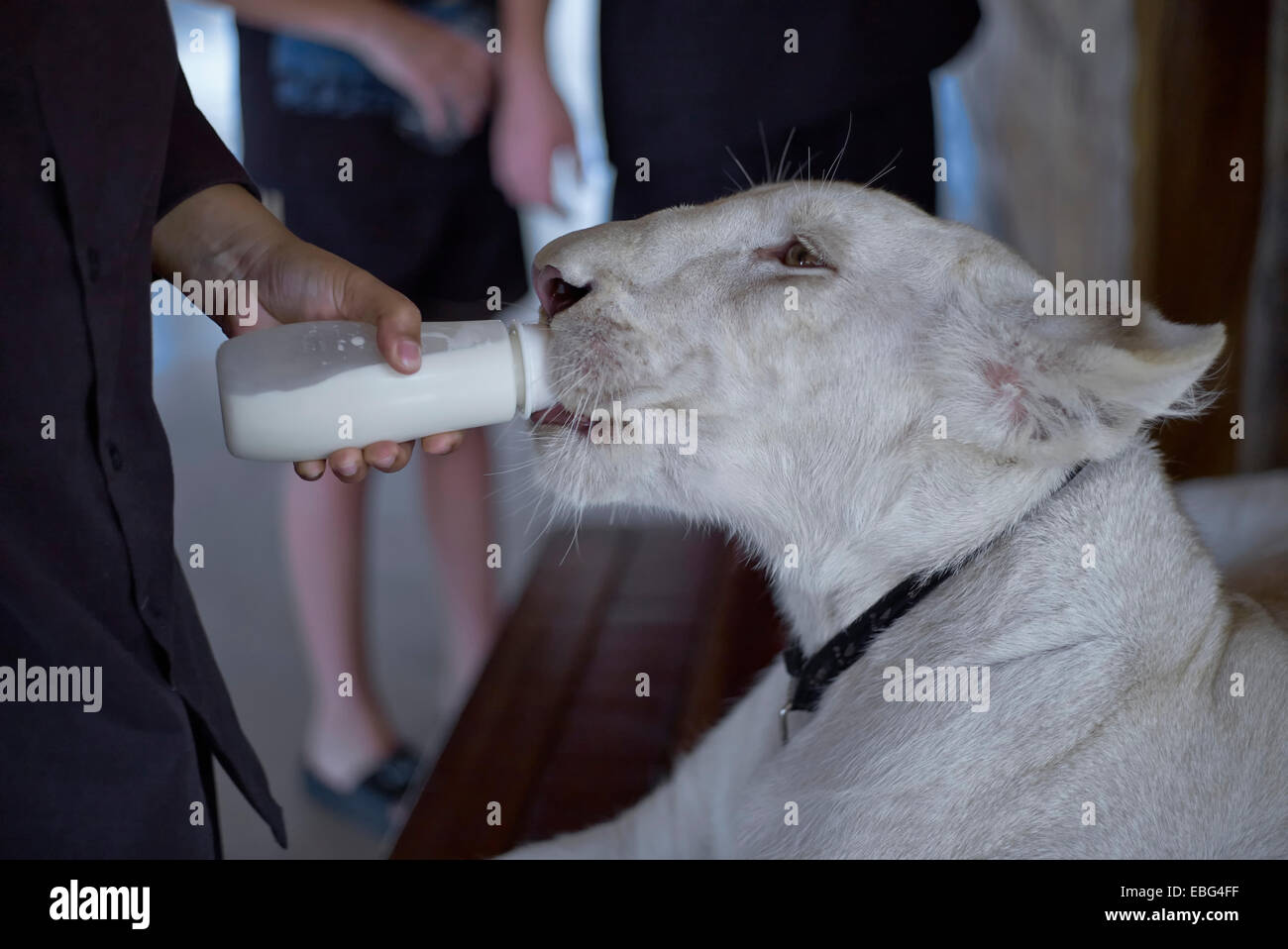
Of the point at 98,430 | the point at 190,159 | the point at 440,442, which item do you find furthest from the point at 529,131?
the point at 98,430

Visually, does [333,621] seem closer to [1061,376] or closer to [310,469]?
[310,469]

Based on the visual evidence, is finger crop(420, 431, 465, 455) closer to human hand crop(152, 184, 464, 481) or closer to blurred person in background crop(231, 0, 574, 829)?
human hand crop(152, 184, 464, 481)

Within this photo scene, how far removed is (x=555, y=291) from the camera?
3.39 ft

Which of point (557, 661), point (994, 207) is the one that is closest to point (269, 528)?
point (557, 661)

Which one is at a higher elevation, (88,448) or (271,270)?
(271,270)

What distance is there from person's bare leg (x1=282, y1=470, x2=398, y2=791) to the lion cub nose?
3.21 feet

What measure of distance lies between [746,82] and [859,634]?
762mm

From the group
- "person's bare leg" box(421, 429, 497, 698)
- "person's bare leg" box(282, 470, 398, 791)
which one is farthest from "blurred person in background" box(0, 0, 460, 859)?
"person's bare leg" box(421, 429, 497, 698)

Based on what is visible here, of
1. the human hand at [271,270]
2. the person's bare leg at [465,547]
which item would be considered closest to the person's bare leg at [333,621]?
the person's bare leg at [465,547]

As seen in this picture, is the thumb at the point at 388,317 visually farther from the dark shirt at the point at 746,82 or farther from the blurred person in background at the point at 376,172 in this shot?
the dark shirt at the point at 746,82

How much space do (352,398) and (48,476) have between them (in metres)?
0.30

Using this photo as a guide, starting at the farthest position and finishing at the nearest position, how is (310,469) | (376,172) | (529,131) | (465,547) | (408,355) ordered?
1. (465,547)
2. (376,172)
3. (529,131)
4. (310,469)
5. (408,355)

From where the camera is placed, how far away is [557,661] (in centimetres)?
212

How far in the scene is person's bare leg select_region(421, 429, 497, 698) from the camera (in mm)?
2154
